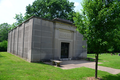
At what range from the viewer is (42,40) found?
12.7m

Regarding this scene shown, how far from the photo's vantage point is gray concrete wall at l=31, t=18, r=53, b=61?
1208 cm

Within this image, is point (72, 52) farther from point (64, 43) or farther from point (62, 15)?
point (62, 15)

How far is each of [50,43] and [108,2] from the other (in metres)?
9.07

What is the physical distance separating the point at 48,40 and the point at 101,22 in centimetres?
840

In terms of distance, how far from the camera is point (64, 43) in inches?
617

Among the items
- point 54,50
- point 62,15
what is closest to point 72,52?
point 54,50

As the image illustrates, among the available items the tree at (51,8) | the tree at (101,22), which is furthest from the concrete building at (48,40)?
the tree at (51,8)

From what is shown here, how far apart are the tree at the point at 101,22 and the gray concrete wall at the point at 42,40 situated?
23.6 ft

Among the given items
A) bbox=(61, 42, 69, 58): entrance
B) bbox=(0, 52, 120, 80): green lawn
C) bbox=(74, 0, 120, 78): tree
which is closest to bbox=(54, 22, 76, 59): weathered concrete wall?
bbox=(61, 42, 69, 58): entrance

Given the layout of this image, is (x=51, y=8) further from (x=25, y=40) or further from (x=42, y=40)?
(x=42, y=40)

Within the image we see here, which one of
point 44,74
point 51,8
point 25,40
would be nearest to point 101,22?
point 44,74

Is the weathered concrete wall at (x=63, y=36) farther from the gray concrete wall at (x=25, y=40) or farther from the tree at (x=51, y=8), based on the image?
the tree at (x=51, y=8)

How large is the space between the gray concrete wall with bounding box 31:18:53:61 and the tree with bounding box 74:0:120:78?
23.6ft

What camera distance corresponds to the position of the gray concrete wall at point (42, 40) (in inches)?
476
